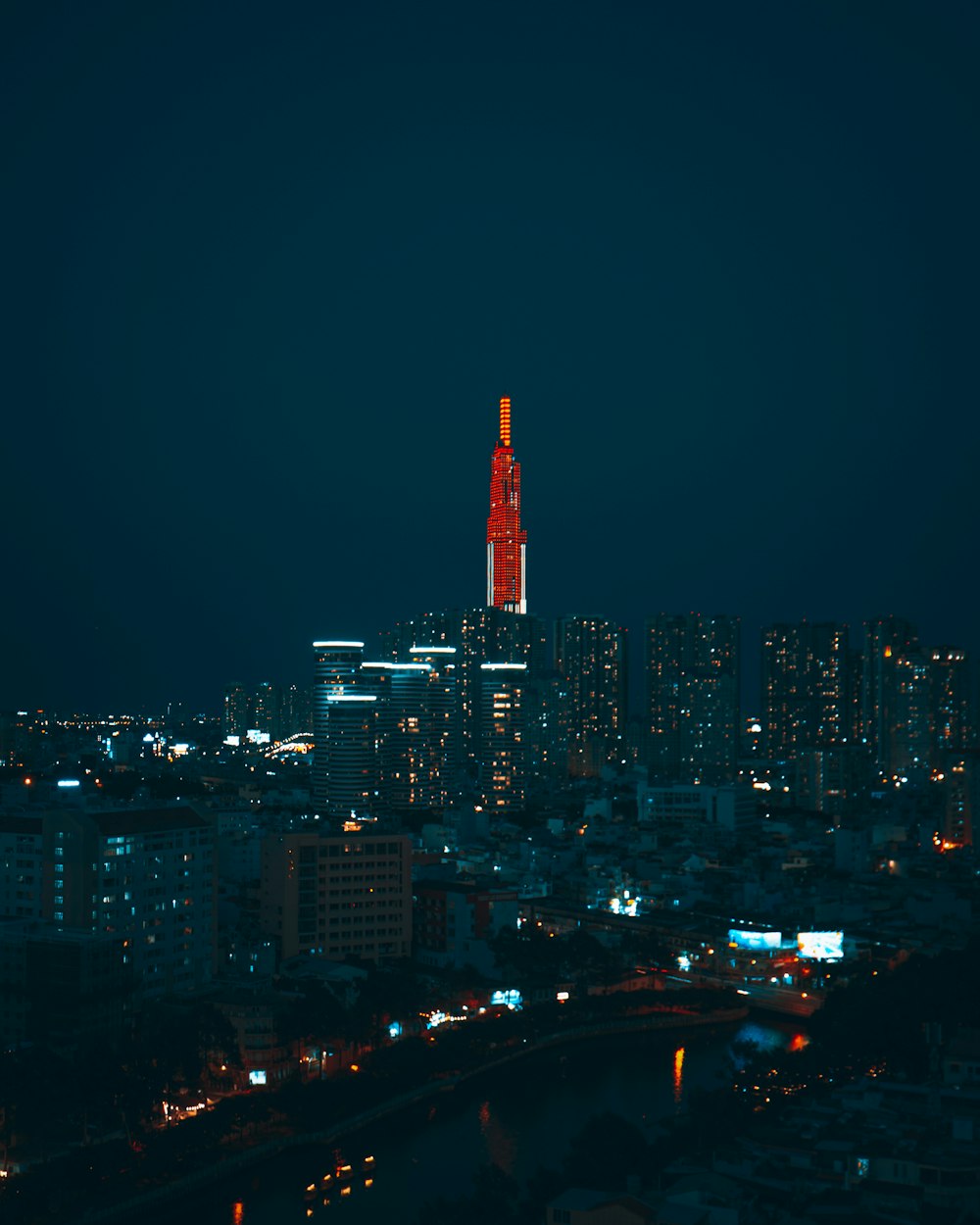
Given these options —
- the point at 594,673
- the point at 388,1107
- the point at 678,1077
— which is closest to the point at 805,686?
the point at 594,673

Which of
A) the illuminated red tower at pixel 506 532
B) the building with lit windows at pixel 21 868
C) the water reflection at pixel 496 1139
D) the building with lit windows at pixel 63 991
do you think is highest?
the illuminated red tower at pixel 506 532

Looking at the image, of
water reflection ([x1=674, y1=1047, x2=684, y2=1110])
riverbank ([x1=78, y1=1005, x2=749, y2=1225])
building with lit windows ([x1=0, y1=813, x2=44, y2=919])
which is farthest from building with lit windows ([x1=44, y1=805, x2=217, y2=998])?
water reflection ([x1=674, y1=1047, x2=684, y2=1110])

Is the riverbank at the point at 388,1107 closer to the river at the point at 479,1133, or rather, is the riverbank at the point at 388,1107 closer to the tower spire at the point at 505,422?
the river at the point at 479,1133

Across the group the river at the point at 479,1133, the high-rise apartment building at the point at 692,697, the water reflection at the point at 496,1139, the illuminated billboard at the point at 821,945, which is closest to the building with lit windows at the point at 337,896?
the river at the point at 479,1133

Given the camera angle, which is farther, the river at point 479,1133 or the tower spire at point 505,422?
the tower spire at point 505,422

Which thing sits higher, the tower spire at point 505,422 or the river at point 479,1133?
the tower spire at point 505,422

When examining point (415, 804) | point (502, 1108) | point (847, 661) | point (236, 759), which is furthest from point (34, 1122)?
point (847, 661)

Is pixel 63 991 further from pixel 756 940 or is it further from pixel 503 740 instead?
pixel 503 740
